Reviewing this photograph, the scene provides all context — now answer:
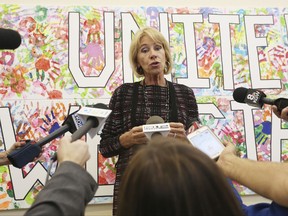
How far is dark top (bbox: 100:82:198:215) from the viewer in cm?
138

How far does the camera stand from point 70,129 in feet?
2.81

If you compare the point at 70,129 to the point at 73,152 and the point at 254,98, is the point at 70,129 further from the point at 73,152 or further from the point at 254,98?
the point at 254,98

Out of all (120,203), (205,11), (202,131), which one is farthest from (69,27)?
(120,203)

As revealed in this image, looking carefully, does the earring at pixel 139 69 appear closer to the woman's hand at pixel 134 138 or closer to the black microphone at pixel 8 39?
the woman's hand at pixel 134 138

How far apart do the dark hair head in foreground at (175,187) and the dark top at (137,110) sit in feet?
2.76

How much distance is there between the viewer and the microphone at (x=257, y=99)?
115 cm

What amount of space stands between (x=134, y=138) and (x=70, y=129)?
1.37 ft

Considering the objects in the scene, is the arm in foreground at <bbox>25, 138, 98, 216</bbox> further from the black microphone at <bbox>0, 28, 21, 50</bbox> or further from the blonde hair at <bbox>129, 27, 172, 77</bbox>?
the blonde hair at <bbox>129, 27, 172, 77</bbox>

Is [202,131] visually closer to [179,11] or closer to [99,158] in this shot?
[99,158]

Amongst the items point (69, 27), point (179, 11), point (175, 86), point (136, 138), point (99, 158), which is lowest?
point (99, 158)

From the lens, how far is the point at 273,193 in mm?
583

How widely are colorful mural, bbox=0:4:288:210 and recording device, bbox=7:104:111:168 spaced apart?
3.29 ft

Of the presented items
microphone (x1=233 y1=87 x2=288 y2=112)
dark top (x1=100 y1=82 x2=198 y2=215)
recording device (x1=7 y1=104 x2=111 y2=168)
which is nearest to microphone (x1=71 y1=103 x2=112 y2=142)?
recording device (x1=7 y1=104 x2=111 y2=168)

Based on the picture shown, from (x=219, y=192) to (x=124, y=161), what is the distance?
0.91 meters
